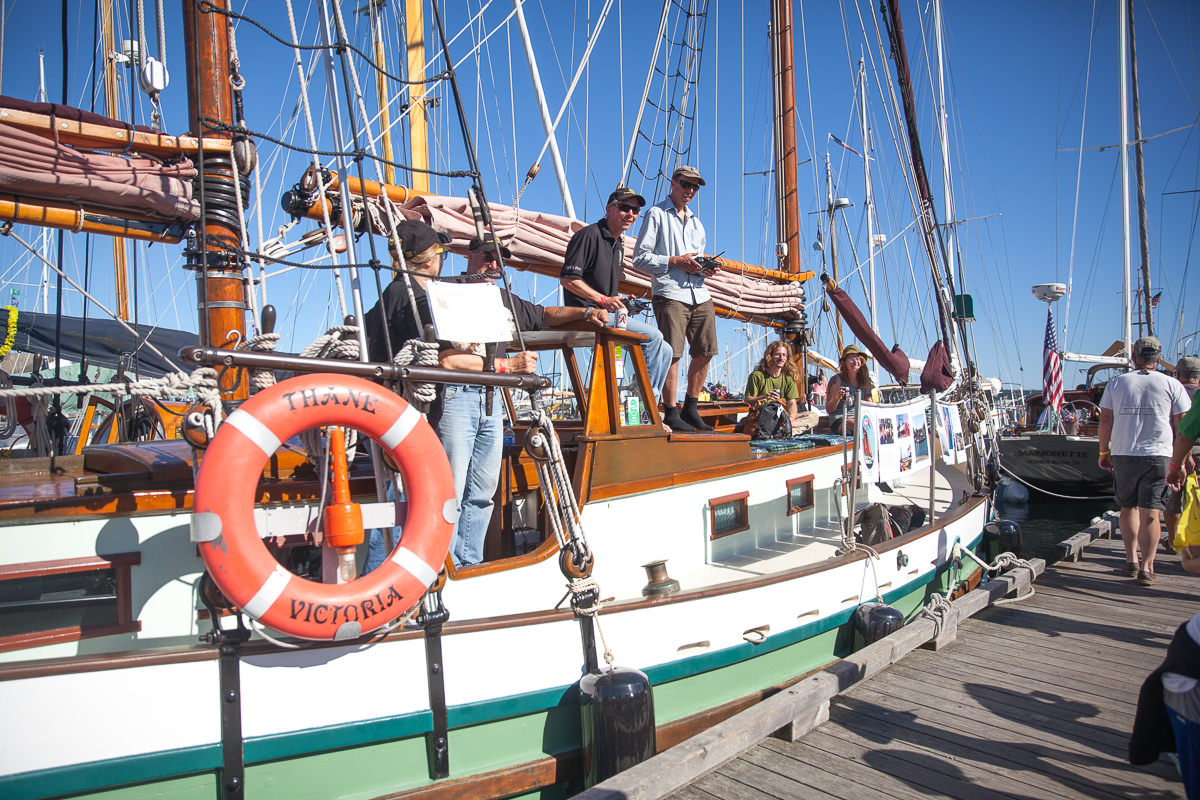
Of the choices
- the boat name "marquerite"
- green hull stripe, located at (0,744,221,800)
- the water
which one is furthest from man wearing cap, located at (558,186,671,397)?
the water

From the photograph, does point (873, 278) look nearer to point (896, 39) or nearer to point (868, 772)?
point (896, 39)

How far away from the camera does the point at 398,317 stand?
346 centimetres

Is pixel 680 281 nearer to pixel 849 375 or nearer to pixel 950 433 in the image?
pixel 849 375

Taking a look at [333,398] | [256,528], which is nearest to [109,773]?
[256,528]

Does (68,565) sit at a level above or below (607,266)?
below

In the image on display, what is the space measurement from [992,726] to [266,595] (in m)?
3.55

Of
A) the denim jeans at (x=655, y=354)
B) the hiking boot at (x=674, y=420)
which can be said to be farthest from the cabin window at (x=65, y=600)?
the hiking boot at (x=674, y=420)

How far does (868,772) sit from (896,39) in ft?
23.6

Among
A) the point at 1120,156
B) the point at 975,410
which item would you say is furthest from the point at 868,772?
the point at 1120,156

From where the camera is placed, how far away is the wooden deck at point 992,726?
3.02 meters

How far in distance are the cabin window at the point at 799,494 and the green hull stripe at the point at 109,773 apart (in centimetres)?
402

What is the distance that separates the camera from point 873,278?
23562 millimetres

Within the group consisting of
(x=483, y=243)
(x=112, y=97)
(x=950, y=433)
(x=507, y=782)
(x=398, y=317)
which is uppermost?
(x=112, y=97)

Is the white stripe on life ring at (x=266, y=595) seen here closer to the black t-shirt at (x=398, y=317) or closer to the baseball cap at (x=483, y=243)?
the black t-shirt at (x=398, y=317)
